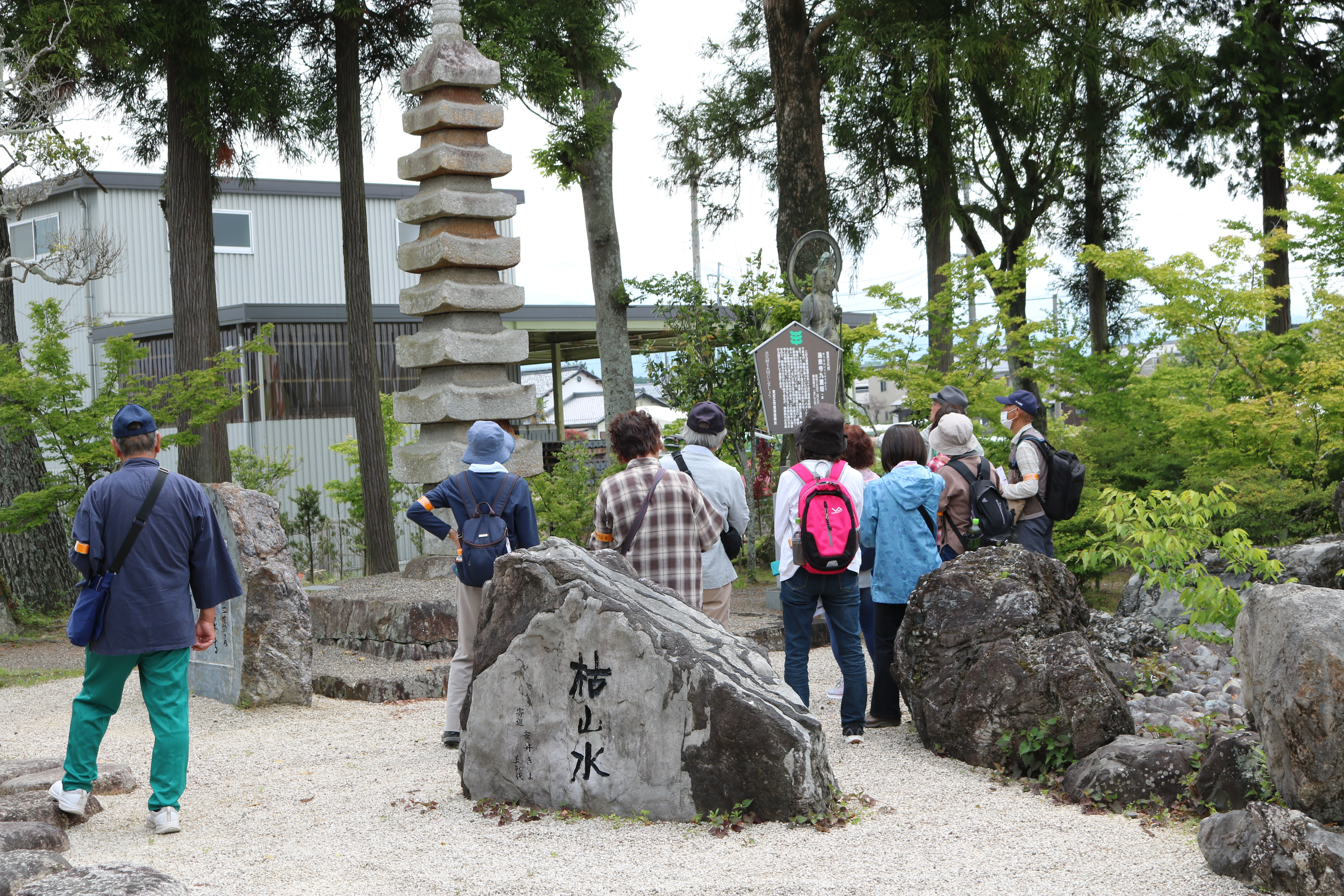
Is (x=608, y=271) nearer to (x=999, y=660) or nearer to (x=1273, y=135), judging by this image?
(x=1273, y=135)

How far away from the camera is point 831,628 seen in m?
5.54

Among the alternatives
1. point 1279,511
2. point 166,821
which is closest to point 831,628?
point 166,821

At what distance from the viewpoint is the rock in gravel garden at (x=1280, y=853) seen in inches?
133

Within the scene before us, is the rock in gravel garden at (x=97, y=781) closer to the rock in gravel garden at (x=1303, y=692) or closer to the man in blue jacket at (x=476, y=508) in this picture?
the man in blue jacket at (x=476, y=508)

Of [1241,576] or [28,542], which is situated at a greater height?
[28,542]

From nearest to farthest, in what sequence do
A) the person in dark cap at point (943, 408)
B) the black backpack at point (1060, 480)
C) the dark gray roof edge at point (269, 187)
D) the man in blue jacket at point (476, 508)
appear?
the man in blue jacket at point (476, 508), the person in dark cap at point (943, 408), the black backpack at point (1060, 480), the dark gray roof edge at point (269, 187)

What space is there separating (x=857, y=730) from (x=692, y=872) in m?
1.99

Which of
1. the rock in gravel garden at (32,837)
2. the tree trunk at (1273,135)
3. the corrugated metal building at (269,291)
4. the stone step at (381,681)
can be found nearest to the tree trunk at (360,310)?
the corrugated metal building at (269,291)

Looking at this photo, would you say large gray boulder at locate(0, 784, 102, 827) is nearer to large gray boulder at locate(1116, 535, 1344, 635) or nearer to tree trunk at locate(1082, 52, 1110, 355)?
large gray boulder at locate(1116, 535, 1344, 635)

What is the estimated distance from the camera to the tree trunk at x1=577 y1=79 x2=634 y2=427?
13.8m

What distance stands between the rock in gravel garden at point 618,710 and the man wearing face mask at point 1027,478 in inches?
100

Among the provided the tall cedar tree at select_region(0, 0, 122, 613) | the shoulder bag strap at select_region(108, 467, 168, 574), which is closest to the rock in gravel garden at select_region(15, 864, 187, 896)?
the shoulder bag strap at select_region(108, 467, 168, 574)

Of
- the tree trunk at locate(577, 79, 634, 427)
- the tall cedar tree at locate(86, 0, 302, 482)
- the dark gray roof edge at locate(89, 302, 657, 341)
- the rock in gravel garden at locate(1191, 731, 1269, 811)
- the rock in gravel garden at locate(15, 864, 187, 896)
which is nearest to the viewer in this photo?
the rock in gravel garden at locate(15, 864, 187, 896)

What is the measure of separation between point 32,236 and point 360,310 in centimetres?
1489
